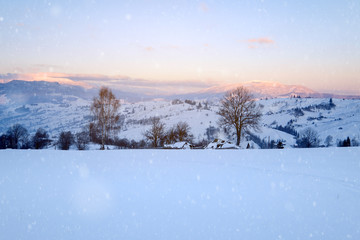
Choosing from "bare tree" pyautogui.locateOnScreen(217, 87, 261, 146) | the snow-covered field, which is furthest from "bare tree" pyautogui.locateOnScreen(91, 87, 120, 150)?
the snow-covered field

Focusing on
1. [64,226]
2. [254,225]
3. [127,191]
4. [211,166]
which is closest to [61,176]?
[127,191]

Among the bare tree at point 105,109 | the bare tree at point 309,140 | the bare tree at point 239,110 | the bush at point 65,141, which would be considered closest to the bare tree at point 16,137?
the bush at point 65,141

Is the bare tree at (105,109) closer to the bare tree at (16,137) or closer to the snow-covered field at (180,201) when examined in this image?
the snow-covered field at (180,201)

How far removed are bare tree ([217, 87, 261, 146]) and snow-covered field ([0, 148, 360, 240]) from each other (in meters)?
15.4

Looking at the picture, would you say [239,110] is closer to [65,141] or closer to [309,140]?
[65,141]

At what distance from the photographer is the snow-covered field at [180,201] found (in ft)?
11.6

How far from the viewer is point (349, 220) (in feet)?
12.4

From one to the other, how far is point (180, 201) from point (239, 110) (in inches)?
777

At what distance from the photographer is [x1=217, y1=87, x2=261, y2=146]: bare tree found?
22.7 metres

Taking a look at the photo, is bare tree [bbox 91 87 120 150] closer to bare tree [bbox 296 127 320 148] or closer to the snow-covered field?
the snow-covered field

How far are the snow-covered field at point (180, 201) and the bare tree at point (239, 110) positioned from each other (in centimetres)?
1536

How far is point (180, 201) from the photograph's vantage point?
4.65 metres

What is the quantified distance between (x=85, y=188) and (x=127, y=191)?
3.98ft

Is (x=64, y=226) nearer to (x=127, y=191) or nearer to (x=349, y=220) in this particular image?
(x=127, y=191)
